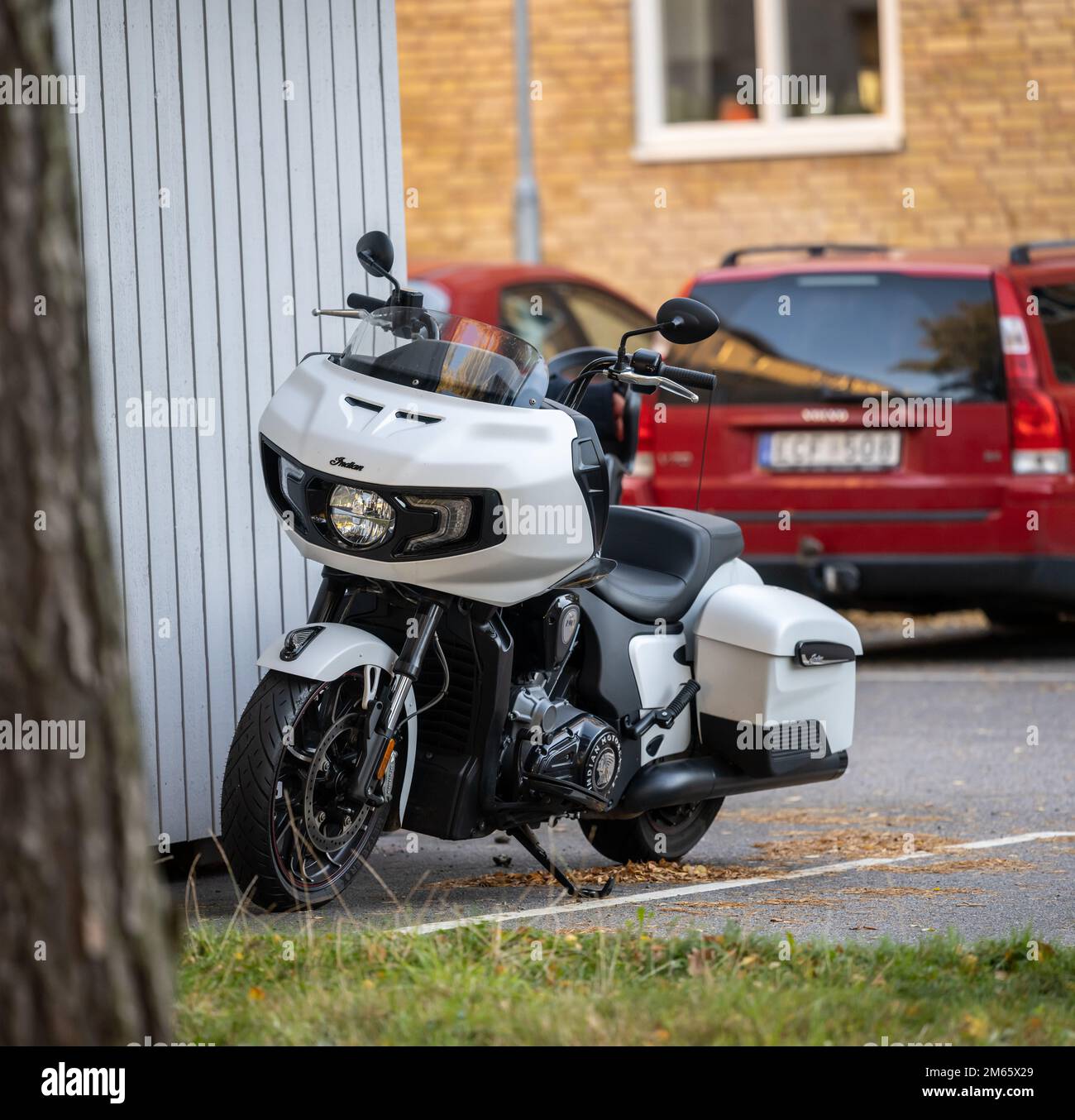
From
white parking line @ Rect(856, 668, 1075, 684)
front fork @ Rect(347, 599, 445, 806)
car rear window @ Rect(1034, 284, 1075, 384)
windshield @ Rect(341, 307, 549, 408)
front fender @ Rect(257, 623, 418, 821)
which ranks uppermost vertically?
windshield @ Rect(341, 307, 549, 408)

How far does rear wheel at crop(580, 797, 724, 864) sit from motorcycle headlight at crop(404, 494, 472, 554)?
1345mm

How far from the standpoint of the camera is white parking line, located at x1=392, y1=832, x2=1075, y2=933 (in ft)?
15.9

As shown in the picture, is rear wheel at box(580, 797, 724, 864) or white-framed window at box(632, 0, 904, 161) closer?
rear wheel at box(580, 797, 724, 864)

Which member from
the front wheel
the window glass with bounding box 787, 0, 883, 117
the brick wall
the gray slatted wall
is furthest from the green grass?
the window glass with bounding box 787, 0, 883, 117

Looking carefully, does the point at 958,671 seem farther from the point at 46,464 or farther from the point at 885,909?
the point at 46,464

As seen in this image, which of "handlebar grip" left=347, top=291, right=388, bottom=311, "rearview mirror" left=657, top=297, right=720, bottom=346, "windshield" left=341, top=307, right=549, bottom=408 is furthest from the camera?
"handlebar grip" left=347, top=291, right=388, bottom=311

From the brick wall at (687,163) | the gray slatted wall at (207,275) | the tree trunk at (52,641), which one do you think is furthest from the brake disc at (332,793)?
the brick wall at (687,163)

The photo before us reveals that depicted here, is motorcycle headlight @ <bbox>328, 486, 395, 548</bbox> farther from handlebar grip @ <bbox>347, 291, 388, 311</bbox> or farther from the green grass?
the green grass

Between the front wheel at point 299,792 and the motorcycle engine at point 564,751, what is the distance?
368 millimetres

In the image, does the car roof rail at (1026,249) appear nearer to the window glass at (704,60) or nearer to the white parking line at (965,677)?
the white parking line at (965,677)

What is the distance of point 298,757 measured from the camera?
484 centimetres
